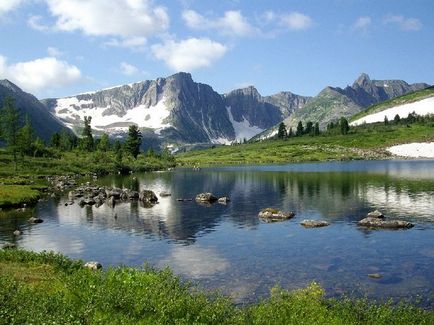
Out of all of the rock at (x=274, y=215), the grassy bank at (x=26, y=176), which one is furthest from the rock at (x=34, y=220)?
the rock at (x=274, y=215)

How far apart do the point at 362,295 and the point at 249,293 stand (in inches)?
383

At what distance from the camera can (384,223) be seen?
67438 mm

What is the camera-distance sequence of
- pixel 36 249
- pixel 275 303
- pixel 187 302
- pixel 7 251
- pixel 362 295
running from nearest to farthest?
pixel 187 302 < pixel 275 303 < pixel 362 295 < pixel 7 251 < pixel 36 249

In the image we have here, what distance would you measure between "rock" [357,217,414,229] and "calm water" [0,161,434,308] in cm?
167

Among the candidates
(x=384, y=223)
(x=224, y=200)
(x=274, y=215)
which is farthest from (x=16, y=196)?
(x=384, y=223)

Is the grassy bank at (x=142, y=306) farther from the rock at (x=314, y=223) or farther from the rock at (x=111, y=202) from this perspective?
the rock at (x=111, y=202)

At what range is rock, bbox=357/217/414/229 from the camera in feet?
218

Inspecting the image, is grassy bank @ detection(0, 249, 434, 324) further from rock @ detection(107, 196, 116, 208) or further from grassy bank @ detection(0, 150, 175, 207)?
grassy bank @ detection(0, 150, 175, 207)

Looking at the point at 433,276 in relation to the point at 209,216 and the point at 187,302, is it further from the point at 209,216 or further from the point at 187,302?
the point at 209,216

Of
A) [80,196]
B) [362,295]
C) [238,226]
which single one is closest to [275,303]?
[362,295]

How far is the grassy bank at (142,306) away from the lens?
20406 mm

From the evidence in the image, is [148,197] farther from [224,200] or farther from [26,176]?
[26,176]

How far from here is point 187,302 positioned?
25.6 metres

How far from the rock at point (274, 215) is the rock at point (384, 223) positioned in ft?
43.2
